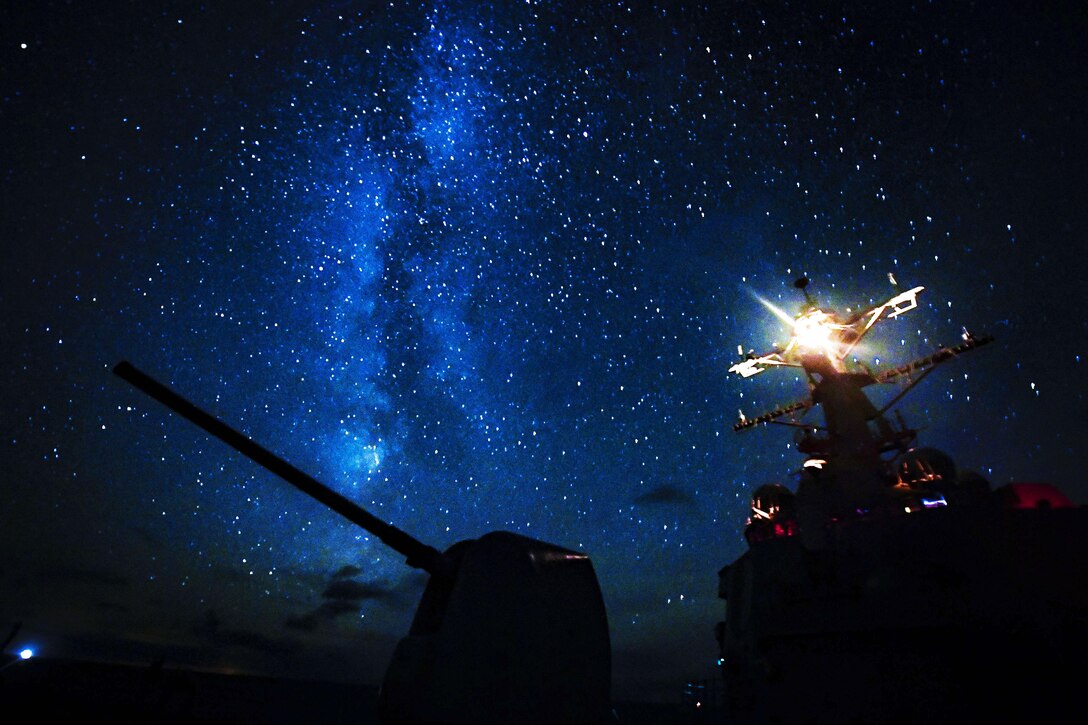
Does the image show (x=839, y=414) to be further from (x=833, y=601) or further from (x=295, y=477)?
(x=295, y=477)

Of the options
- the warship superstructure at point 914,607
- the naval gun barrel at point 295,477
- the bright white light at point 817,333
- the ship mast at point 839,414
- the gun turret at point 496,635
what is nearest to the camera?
the gun turret at point 496,635

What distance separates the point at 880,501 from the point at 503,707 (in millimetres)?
17668

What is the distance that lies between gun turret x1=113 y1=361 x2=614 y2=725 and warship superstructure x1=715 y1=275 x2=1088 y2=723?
444 inches

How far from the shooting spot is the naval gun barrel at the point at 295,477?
18.4 feet

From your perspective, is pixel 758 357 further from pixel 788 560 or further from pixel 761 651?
pixel 761 651

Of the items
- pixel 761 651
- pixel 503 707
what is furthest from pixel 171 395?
pixel 761 651

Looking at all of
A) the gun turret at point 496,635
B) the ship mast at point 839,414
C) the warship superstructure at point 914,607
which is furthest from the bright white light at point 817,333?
the gun turret at point 496,635

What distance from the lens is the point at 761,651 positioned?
14227 mm

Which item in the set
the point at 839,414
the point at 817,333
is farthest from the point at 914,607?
the point at 817,333

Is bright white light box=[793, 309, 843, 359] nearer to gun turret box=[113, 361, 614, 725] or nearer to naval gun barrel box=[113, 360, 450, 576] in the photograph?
gun turret box=[113, 361, 614, 725]

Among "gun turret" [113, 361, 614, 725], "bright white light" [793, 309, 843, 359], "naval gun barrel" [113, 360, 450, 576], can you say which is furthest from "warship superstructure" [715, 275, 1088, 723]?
"naval gun barrel" [113, 360, 450, 576]

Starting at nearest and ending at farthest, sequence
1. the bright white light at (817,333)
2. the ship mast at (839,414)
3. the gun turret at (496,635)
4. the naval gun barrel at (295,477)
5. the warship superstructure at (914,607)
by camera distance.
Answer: the gun turret at (496,635)
the naval gun barrel at (295,477)
the warship superstructure at (914,607)
the ship mast at (839,414)
the bright white light at (817,333)

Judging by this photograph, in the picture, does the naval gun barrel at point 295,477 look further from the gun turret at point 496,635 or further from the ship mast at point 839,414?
the ship mast at point 839,414

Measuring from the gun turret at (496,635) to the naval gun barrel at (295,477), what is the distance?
0.01 metres
